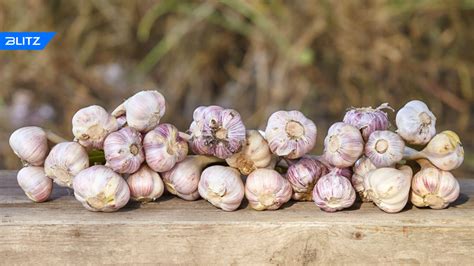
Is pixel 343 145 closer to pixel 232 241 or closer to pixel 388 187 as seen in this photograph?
pixel 388 187

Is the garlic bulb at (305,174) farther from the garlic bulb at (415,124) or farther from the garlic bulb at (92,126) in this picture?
the garlic bulb at (92,126)

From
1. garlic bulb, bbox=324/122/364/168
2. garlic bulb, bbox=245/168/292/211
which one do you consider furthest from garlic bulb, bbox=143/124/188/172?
garlic bulb, bbox=324/122/364/168

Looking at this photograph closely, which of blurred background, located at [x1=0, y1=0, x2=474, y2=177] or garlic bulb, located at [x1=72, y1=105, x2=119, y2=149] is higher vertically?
blurred background, located at [x1=0, y1=0, x2=474, y2=177]

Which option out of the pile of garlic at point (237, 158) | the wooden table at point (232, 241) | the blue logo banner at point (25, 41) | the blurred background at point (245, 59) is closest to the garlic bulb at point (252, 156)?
the pile of garlic at point (237, 158)

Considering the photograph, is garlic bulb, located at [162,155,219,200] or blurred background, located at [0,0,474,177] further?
blurred background, located at [0,0,474,177]

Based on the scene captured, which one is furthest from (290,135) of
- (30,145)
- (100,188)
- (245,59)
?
(245,59)

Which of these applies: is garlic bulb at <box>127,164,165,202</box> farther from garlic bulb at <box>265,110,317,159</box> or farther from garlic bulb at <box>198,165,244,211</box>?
garlic bulb at <box>265,110,317,159</box>
